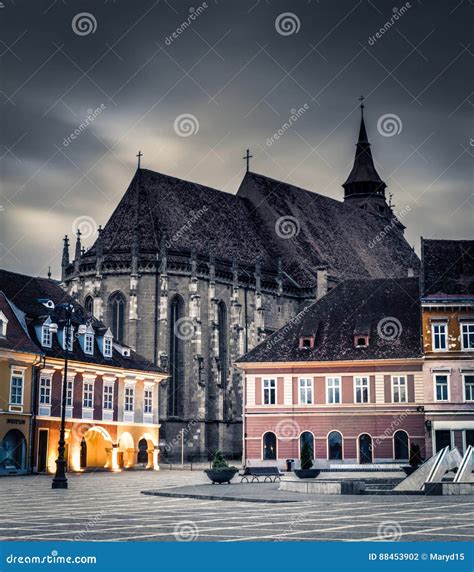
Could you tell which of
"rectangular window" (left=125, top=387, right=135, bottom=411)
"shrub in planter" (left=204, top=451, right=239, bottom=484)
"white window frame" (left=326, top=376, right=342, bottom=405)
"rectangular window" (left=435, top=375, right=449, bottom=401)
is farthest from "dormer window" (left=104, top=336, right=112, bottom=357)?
"shrub in planter" (left=204, top=451, right=239, bottom=484)

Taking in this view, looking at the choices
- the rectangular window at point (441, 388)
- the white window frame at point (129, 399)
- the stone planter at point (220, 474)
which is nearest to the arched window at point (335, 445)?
the rectangular window at point (441, 388)

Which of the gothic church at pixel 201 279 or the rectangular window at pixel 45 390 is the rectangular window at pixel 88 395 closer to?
the rectangular window at pixel 45 390

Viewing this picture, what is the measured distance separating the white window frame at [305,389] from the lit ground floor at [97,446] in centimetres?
1064

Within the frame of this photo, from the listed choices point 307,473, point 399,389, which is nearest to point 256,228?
point 399,389

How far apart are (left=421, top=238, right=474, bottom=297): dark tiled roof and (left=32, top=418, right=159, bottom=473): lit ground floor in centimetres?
1953

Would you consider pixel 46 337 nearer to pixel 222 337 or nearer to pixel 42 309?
pixel 42 309

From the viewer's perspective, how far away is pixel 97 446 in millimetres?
52688

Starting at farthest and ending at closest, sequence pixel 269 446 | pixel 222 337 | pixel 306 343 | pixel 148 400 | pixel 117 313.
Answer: pixel 222 337, pixel 117 313, pixel 148 400, pixel 306 343, pixel 269 446

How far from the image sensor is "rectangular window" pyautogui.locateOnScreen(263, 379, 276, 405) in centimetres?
5266

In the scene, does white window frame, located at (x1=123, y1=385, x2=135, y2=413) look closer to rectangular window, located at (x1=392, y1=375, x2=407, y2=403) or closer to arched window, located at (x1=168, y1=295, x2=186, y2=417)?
arched window, located at (x1=168, y1=295, x2=186, y2=417)

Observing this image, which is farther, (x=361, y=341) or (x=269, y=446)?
(x=361, y=341)

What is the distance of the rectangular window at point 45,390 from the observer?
1889 inches

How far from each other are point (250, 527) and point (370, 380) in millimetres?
35033

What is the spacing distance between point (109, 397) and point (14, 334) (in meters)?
8.88
